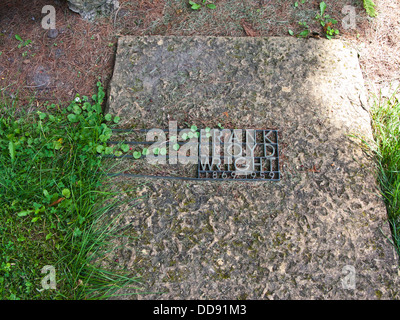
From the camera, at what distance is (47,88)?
274 cm

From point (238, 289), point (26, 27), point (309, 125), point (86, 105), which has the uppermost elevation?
point (26, 27)

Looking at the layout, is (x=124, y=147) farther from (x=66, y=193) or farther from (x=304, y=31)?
(x=304, y=31)

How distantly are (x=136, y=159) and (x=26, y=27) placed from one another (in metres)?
1.81

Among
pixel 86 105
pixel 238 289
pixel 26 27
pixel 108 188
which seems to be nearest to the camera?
pixel 238 289

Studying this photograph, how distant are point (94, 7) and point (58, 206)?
1953mm

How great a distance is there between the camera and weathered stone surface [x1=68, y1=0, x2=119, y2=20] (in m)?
2.90

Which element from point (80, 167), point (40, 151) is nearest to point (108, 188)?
point (80, 167)

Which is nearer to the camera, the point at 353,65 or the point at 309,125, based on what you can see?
the point at 309,125

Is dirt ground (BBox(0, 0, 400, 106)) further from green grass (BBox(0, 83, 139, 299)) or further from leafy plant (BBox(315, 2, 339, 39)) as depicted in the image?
green grass (BBox(0, 83, 139, 299))

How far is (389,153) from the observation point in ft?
7.75

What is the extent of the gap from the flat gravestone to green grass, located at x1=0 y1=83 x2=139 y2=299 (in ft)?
0.60

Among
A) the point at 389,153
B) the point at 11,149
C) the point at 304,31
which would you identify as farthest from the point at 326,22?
the point at 11,149

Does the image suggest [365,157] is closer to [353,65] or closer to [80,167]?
[353,65]

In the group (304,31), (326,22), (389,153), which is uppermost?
(326,22)
